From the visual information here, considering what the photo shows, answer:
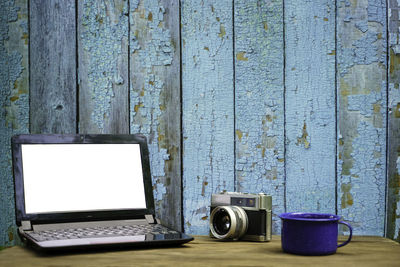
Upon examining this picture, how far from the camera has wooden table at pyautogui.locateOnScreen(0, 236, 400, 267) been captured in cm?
85

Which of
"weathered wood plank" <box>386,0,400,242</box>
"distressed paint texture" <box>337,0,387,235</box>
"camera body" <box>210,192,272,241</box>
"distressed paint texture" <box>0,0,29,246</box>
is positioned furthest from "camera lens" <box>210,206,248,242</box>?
"distressed paint texture" <box>0,0,29,246</box>

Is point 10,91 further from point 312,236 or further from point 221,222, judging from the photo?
point 312,236

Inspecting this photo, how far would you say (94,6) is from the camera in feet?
4.22

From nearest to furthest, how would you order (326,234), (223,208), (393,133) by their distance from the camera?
(326,234) < (223,208) < (393,133)

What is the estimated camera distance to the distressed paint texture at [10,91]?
1263 millimetres

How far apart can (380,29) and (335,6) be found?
143mm

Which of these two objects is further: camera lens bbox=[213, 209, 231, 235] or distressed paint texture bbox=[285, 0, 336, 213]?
distressed paint texture bbox=[285, 0, 336, 213]

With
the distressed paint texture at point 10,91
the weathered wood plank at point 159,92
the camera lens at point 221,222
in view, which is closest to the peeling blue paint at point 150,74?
the weathered wood plank at point 159,92

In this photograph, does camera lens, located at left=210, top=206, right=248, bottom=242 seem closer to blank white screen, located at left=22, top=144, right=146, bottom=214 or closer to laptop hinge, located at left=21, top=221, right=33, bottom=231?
blank white screen, located at left=22, top=144, right=146, bottom=214

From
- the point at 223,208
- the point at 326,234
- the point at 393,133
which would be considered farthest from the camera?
the point at 393,133

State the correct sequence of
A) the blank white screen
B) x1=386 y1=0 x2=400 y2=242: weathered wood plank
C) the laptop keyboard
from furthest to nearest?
x1=386 y1=0 x2=400 y2=242: weathered wood plank < the blank white screen < the laptop keyboard

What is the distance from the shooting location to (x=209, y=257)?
0.90 meters

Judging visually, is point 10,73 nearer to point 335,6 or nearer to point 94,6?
point 94,6

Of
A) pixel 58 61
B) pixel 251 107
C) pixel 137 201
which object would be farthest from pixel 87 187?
pixel 251 107
